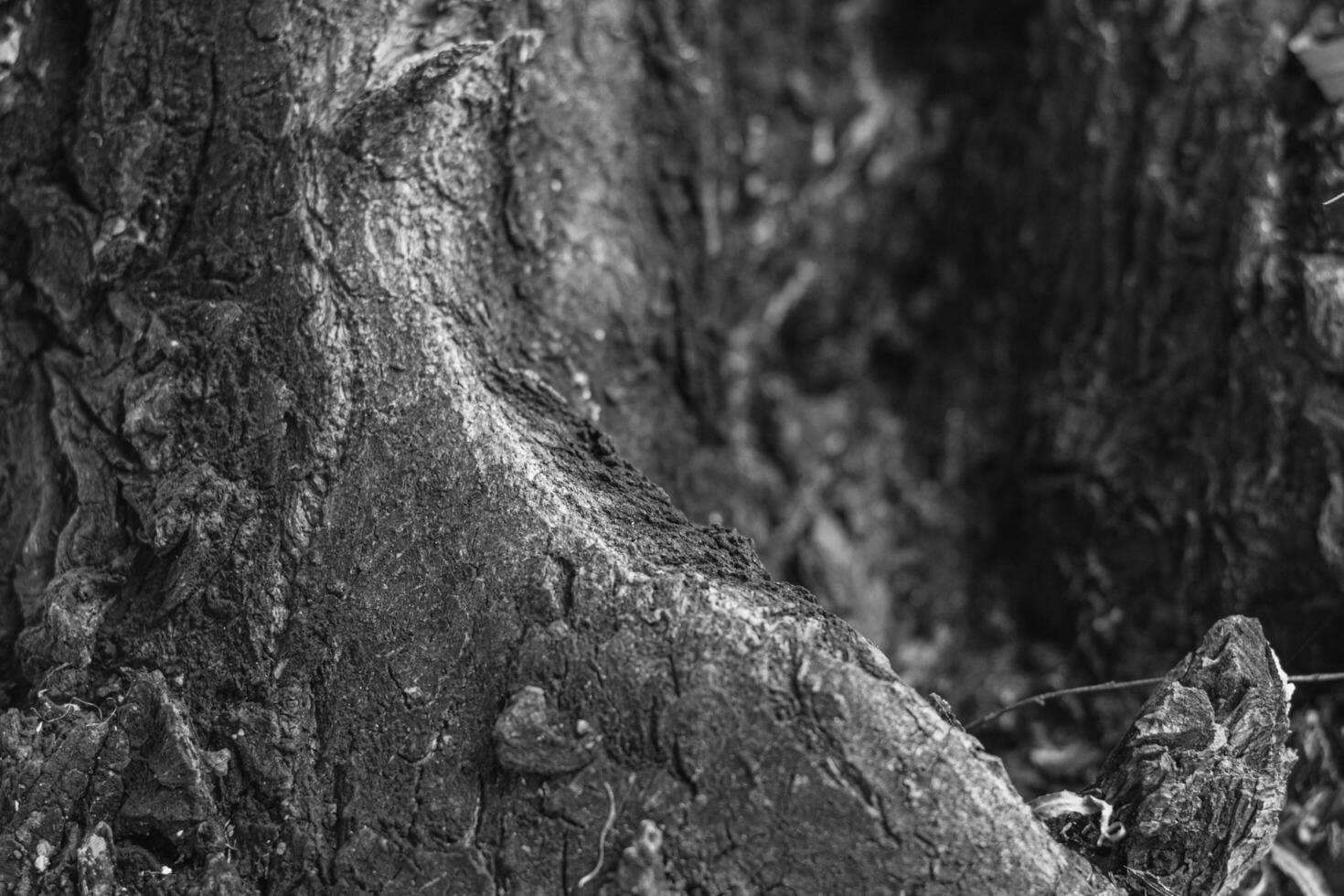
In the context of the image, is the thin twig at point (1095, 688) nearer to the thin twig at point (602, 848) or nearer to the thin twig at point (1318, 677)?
the thin twig at point (1318, 677)

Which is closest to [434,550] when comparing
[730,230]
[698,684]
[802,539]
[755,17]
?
[698,684]

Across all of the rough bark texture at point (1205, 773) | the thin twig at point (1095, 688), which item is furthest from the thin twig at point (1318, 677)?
the rough bark texture at point (1205, 773)

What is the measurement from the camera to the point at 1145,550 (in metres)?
2.16

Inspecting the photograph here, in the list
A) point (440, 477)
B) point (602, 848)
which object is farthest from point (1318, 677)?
point (440, 477)

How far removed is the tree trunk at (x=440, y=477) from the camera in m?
1.44

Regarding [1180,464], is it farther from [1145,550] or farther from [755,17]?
[755,17]

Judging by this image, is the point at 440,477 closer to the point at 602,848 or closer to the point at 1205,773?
the point at 602,848

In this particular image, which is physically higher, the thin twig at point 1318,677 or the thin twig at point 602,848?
the thin twig at point 1318,677

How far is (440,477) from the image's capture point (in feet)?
5.22

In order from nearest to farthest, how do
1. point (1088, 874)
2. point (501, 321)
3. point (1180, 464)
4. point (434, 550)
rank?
point (1088, 874)
point (434, 550)
point (501, 321)
point (1180, 464)

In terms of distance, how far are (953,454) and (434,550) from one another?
4.76ft

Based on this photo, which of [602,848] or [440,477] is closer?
[602,848]

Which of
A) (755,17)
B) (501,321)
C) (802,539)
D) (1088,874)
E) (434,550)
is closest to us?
(1088,874)

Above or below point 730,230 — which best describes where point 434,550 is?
below
